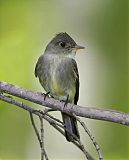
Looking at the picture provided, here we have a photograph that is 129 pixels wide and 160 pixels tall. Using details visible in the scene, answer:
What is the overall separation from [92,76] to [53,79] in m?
1.74

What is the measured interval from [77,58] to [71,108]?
101 inches

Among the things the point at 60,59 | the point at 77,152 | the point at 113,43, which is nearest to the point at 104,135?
the point at 77,152

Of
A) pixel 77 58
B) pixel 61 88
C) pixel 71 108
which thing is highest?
pixel 77 58

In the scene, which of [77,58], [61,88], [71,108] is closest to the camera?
[71,108]

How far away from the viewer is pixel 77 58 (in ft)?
15.6

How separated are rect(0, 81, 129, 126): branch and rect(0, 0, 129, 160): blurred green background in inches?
59.6

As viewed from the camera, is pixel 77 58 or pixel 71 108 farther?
pixel 77 58

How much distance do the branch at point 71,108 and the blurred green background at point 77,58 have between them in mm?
1515

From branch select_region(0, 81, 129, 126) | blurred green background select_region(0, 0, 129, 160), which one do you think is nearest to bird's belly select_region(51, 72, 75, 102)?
branch select_region(0, 81, 129, 126)

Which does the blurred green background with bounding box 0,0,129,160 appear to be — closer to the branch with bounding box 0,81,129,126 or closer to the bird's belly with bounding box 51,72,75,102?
the bird's belly with bounding box 51,72,75,102

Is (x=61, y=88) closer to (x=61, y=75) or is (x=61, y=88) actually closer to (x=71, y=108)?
(x=61, y=75)

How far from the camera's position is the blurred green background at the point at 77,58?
13.3ft

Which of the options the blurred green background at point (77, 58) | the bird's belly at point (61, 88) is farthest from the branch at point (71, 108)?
the blurred green background at point (77, 58)

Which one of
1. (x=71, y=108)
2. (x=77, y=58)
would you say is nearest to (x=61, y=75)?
(x=71, y=108)
